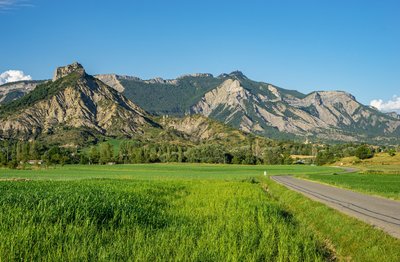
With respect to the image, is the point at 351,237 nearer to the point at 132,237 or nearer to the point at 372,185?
the point at 132,237

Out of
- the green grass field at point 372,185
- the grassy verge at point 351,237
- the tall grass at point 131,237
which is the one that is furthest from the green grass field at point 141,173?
the tall grass at point 131,237

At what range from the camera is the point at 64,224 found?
14.6 meters

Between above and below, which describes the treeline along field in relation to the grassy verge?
above

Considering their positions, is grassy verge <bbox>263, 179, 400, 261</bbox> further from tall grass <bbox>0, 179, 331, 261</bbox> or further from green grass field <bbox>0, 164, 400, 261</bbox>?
tall grass <bbox>0, 179, 331, 261</bbox>

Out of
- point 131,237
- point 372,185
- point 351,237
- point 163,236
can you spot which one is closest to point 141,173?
point 372,185

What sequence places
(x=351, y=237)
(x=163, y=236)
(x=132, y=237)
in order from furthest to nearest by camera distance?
1. (x=351, y=237)
2. (x=132, y=237)
3. (x=163, y=236)

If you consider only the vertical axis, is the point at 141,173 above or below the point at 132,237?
below

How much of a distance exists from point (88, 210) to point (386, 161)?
16443 centimetres

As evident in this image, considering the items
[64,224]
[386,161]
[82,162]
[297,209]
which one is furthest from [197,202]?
[82,162]

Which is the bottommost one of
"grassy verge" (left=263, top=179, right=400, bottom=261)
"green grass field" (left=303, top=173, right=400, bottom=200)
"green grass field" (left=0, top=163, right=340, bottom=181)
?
"green grass field" (left=0, top=163, right=340, bottom=181)

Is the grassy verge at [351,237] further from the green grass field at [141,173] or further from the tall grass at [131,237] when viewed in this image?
the green grass field at [141,173]

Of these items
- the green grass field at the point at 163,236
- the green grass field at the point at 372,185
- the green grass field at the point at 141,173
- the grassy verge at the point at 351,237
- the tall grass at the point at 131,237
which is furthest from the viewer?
the green grass field at the point at 141,173

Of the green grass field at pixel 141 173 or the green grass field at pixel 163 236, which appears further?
the green grass field at pixel 141 173

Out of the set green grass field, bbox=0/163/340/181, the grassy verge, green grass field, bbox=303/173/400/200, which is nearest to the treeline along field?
the grassy verge
